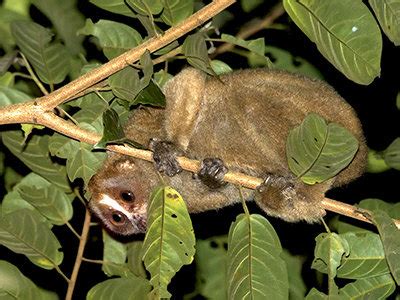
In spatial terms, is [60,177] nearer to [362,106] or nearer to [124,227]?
[124,227]

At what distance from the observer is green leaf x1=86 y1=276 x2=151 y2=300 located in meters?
4.01

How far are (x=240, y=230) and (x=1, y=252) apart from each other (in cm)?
332

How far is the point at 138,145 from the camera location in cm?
379

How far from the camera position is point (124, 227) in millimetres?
5102

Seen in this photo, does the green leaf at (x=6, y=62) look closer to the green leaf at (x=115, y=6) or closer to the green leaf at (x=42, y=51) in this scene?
the green leaf at (x=42, y=51)

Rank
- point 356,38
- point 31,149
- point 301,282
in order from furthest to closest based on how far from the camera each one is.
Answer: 1. point 301,282
2. point 31,149
3. point 356,38

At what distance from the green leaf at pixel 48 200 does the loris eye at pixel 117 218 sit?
33 cm

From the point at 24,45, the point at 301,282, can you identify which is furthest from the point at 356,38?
the point at 301,282

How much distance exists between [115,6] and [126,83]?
514 millimetres

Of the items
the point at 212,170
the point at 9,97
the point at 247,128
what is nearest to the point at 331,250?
the point at 212,170

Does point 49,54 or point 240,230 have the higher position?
point 49,54

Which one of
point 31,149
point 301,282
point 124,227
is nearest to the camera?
point 31,149

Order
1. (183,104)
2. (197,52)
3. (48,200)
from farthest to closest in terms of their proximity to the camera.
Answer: (48,200)
(183,104)
(197,52)

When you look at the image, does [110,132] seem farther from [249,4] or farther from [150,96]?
[249,4]
